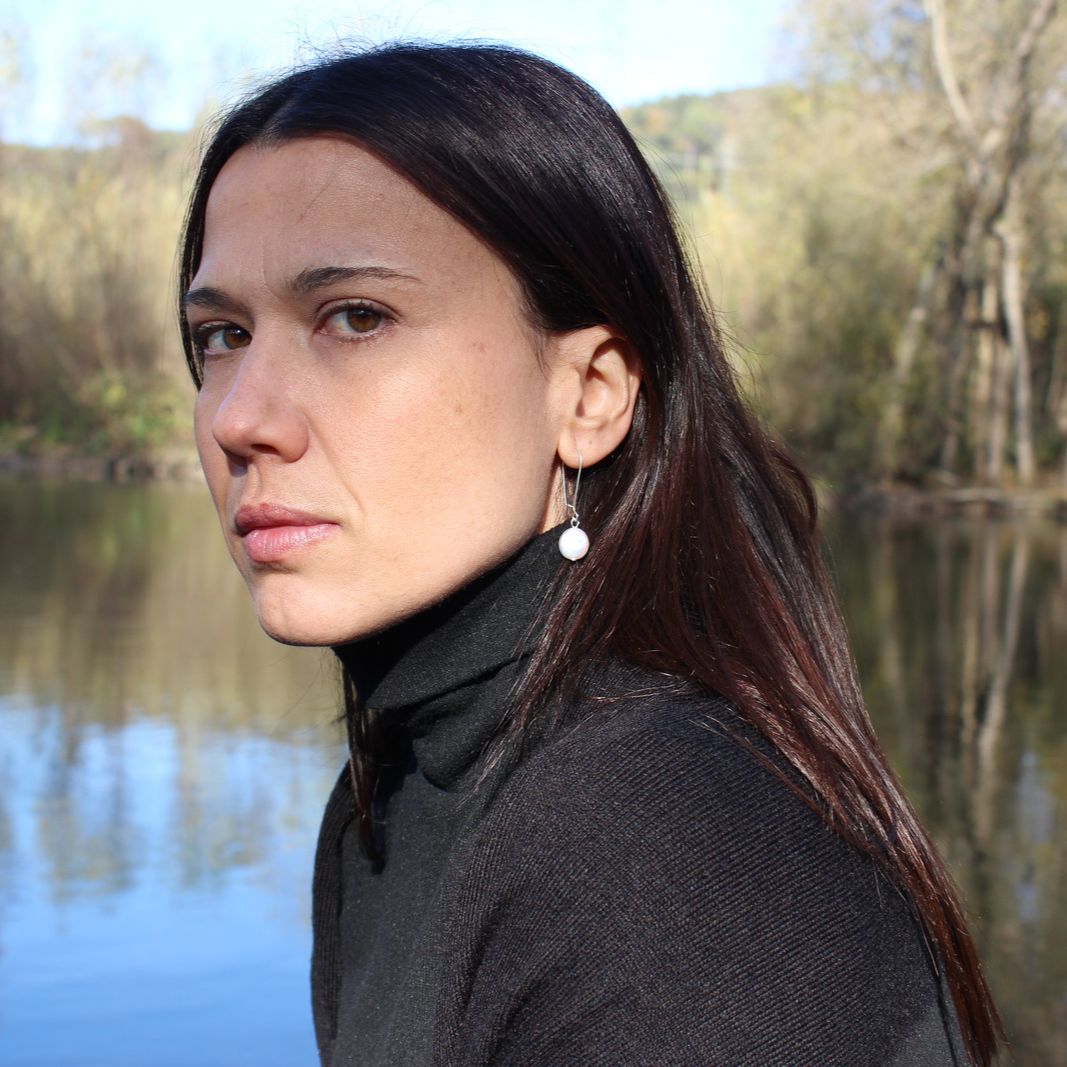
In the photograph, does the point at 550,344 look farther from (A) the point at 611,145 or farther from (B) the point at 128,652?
(B) the point at 128,652

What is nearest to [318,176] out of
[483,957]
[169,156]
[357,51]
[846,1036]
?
[357,51]

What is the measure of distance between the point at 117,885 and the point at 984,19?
17.3 meters

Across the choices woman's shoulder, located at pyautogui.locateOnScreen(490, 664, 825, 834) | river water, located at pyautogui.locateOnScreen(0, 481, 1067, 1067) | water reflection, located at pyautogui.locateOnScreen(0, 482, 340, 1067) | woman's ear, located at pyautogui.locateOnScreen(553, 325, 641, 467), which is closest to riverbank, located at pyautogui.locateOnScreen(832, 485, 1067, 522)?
river water, located at pyautogui.locateOnScreen(0, 481, 1067, 1067)

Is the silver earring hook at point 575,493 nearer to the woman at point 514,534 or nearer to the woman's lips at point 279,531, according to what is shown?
the woman at point 514,534

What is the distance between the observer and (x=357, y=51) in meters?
1.42

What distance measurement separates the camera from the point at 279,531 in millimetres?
1260

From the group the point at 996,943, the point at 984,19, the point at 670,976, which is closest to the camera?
the point at 670,976

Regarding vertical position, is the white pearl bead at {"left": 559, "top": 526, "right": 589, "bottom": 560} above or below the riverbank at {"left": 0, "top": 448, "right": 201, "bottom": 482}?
above

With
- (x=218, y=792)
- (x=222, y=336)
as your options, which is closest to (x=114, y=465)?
(x=218, y=792)

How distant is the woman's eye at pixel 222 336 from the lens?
4.54ft

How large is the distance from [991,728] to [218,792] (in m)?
3.24

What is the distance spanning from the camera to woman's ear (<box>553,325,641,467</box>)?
4.39 ft

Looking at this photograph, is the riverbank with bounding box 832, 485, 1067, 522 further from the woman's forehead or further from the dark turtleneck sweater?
the dark turtleneck sweater

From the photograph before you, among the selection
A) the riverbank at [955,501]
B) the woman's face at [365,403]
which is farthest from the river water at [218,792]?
the riverbank at [955,501]
